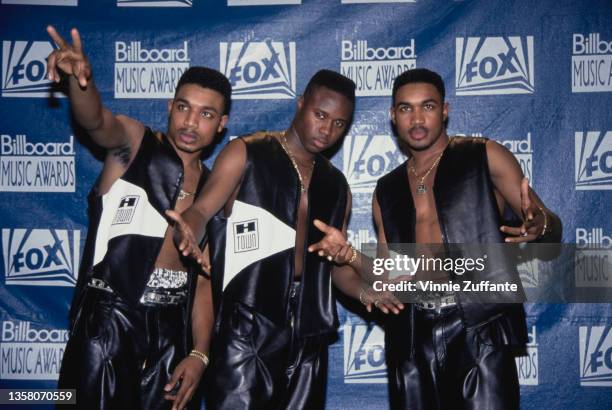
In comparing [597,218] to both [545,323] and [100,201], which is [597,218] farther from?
[100,201]

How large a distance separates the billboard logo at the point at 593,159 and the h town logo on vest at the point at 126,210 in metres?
2.82

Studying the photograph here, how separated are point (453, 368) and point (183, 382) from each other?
52.7 inches

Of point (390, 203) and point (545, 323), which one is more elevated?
point (390, 203)

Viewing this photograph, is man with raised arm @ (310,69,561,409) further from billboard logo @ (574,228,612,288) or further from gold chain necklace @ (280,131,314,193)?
billboard logo @ (574,228,612,288)

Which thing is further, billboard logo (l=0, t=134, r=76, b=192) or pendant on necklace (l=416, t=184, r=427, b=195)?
billboard logo (l=0, t=134, r=76, b=192)

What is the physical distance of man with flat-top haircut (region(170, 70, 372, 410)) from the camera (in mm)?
3066

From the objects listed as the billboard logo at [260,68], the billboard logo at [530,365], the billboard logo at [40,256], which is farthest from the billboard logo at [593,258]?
the billboard logo at [40,256]

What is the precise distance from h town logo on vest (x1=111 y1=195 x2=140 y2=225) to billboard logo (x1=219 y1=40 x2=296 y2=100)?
4.40 ft

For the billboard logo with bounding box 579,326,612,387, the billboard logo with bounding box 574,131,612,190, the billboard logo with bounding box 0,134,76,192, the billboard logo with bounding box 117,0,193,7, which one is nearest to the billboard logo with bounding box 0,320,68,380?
the billboard logo with bounding box 0,134,76,192

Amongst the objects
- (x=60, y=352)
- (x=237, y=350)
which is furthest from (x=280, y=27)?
(x=60, y=352)

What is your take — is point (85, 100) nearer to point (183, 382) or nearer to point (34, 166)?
point (183, 382)

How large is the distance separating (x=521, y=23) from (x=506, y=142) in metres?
0.80

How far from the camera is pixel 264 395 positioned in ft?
10.00

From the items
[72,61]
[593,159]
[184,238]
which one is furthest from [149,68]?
[593,159]
